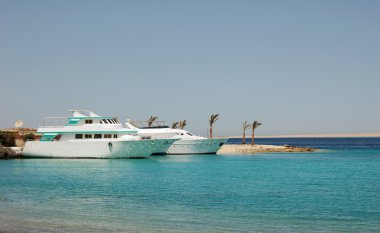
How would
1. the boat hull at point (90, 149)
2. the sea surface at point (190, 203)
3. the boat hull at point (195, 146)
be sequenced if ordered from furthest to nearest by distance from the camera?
1. the boat hull at point (195, 146)
2. the boat hull at point (90, 149)
3. the sea surface at point (190, 203)

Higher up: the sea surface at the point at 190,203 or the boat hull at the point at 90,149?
the boat hull at the point at 90,149

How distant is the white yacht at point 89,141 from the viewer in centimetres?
5438

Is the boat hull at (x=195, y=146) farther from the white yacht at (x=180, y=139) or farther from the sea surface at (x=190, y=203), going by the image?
the sea surface at (x=190, y=203)

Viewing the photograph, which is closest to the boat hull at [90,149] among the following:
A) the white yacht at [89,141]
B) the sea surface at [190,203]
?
the white yacht at [89,141]

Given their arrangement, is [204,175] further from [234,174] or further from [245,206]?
[245,206]

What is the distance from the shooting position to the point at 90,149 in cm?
5466

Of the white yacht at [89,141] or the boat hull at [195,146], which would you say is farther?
the boat hull at [195,146]

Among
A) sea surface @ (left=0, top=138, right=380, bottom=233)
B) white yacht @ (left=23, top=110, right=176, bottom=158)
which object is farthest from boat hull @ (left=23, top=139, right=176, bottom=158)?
sea surface @ (left=0, top=138, right=380, bottom=233)

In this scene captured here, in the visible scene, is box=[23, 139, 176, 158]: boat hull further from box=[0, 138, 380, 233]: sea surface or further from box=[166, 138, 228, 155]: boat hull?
box=[0, 138, 380, 233]: sea surface

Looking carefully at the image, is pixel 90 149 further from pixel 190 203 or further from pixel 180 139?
pixel 190 203

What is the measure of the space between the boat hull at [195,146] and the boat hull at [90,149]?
7151 mm

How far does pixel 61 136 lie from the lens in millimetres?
56312

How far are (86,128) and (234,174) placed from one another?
24.3m

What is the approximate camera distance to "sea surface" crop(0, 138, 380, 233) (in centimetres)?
1716
